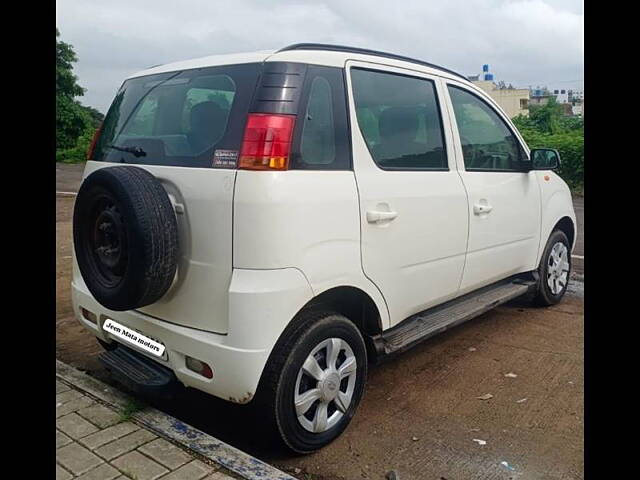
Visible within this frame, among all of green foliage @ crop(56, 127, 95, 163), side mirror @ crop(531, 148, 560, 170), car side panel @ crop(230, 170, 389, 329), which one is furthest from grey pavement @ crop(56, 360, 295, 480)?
green foliage @ crop(56, 127, 95, 163)

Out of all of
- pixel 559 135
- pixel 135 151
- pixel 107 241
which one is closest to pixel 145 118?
pixel 135 151

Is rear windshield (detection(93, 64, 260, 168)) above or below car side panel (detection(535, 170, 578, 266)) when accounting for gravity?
above

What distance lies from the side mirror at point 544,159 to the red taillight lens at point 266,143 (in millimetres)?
2588

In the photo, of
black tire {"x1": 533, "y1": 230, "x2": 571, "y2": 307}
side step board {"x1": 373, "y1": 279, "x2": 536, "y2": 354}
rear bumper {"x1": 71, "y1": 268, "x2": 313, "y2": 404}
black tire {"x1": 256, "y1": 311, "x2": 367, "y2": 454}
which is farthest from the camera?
black tire {"x1": 533, "y1": 230, "x2": 571, "y2": 307}

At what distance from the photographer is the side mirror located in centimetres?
436

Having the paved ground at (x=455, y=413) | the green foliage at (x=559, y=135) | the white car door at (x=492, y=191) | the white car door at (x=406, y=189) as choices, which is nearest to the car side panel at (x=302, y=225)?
the white car door at (x=406, y=189)

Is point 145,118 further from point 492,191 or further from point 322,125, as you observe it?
point 492,191

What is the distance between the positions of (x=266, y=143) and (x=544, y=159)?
2838mm

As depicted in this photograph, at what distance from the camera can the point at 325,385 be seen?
2.74 m

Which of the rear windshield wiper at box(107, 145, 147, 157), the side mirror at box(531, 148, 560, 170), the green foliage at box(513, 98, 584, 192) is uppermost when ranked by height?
the green foliage at box(513, 98, 584, 192)

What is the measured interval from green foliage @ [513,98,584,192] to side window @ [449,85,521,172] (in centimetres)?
951

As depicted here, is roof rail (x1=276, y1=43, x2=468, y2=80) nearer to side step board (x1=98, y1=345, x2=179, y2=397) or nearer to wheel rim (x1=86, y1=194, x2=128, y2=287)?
wheel rim (x1=86, y1=194, x2=128, y2=287)
